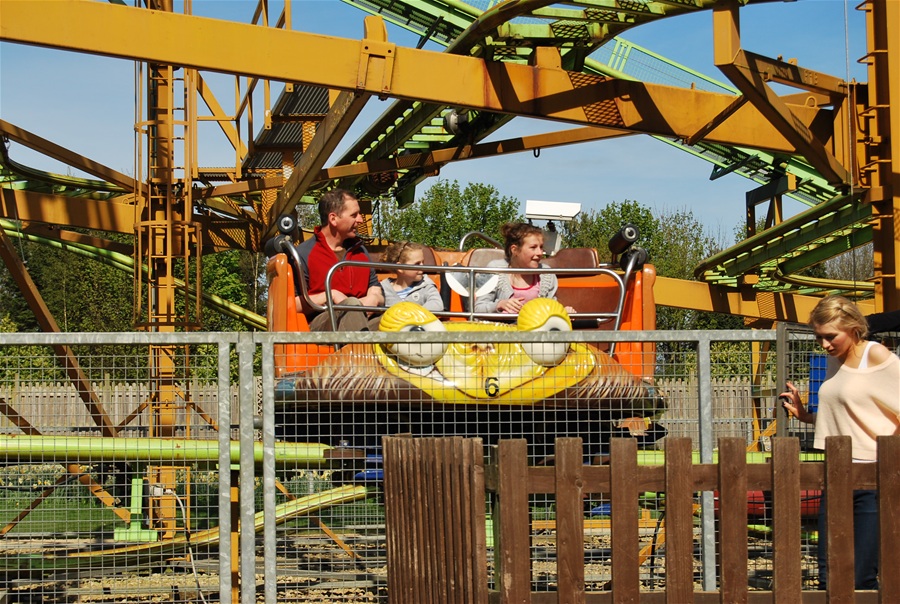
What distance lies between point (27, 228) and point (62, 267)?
27.4 meters

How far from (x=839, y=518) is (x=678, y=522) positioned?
1.82 ft

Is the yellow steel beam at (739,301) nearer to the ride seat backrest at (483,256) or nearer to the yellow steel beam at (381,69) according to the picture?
the yellow steel beam at (381,69)

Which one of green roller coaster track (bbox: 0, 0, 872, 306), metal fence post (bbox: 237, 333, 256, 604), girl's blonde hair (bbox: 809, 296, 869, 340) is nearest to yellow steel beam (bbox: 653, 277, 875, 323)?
green roller coaster track (bbox: 0, 0, 872, 306)

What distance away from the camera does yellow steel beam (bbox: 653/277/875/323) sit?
48.7ft

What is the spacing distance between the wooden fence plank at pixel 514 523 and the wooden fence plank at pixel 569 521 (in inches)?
4.3

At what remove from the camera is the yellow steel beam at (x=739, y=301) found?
48.7 feet

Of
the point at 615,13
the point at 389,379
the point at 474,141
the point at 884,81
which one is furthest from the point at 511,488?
the point at 474,141

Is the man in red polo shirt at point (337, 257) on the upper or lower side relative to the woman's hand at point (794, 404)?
upper

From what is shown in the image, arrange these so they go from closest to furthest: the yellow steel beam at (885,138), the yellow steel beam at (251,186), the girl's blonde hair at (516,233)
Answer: the girl's blonde hair at (516,233) → the yellow steel beam at (885,138) → the yellow steel beam at (251,186)

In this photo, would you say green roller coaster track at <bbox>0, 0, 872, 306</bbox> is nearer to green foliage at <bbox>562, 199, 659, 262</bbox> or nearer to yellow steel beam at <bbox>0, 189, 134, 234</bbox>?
yellow steel beam at <bbox>0, 189, 134, 234</bbox>

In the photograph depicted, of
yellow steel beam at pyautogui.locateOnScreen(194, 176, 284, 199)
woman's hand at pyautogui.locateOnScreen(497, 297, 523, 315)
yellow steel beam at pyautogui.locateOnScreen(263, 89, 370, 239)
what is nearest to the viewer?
woman's hand at pyautogui.locateOnScreen(497, 297, 523, 315)

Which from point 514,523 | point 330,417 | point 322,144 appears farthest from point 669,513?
point 322,144

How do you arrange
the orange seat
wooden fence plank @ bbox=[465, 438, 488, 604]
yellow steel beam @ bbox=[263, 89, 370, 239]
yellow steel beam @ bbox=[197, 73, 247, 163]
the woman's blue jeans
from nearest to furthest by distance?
wooden fence plank @ bbox=[465, 438, 488, 604] < the woman's blue jeans < the orange seat < yellow steel beam @ bbox=[263, 89, 370, 239] < yellow steel beam @ bbox=[197, 73, 247, 163]

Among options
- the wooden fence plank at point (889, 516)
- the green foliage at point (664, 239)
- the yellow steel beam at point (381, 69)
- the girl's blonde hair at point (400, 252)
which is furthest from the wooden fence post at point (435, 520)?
the green foliage at point (664, 239)
